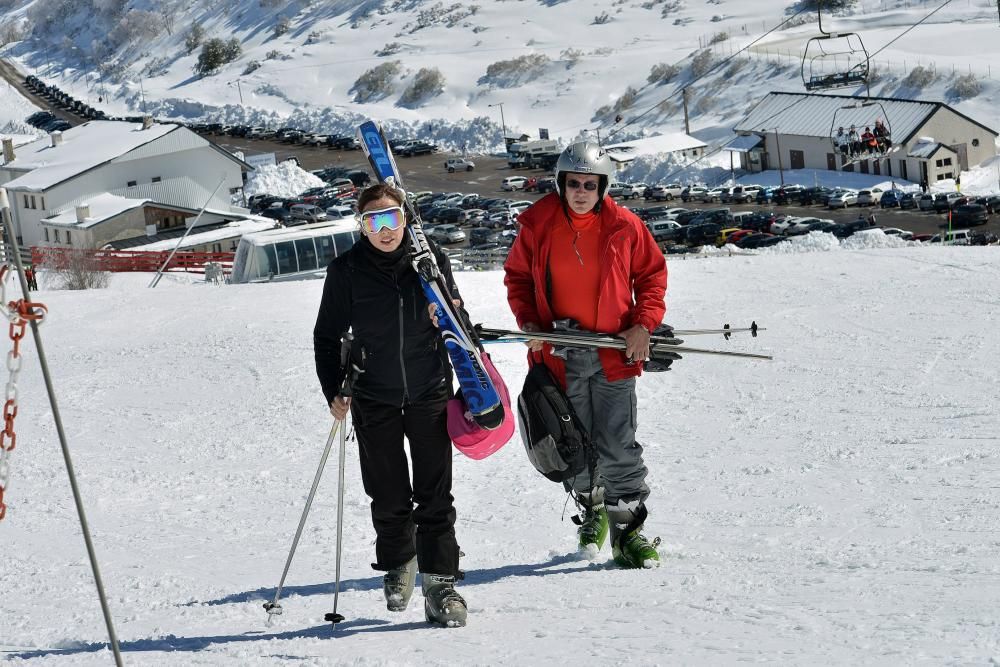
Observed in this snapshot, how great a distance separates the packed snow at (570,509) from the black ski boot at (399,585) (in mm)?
56

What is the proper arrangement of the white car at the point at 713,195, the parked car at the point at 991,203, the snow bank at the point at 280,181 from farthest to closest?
the snow bank at the point at 280,181 < the white car at the point at 713,195 < the parked car at the point at 991,203

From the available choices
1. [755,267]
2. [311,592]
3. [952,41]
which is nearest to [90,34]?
[952,41]

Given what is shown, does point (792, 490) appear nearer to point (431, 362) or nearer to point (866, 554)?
point (866, 554)

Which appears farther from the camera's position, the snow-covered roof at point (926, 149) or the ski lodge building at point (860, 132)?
the ski lodge building at point (860, 132)

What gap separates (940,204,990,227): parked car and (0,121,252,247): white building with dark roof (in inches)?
1007

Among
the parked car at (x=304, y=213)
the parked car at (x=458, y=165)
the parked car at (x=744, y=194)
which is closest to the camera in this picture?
the parked car at (x=304, y=213)

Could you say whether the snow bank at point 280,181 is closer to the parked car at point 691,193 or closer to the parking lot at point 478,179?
the parking lot at point 478,179

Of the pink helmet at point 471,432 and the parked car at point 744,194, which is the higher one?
the pink helmet at point 471,432

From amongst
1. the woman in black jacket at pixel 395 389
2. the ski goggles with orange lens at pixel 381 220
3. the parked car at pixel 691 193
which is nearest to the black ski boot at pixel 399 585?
the woman in black jacket at pixel 395 389

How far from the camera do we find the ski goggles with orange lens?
460 cm

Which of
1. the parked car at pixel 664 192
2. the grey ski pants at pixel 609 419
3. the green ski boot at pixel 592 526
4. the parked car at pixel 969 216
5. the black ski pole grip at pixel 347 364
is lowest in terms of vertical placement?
the parked car at pixel 969 216

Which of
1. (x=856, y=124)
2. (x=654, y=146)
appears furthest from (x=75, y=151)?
(x=856, y=124)

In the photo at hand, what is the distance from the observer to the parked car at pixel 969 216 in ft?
141

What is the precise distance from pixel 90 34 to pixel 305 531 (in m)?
143
